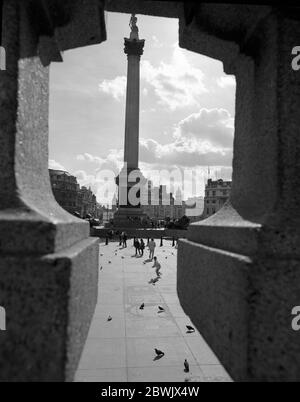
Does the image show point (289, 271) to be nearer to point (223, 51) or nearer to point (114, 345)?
point (114, 345)

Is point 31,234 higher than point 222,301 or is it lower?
higher

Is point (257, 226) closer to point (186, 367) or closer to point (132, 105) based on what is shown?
point (186, 367)

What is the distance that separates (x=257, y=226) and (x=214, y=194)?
10123 centimetres

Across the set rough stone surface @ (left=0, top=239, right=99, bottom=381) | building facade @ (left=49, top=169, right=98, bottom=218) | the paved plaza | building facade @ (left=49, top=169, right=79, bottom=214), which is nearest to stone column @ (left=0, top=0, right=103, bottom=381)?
rough stone surface @ (left=0, top=239, right=99, bottom=381)

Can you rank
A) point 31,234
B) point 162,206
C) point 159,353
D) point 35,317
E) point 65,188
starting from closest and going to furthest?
point 35,317 < point 31,234 < point 159,353 < point 65,188 < point 162,206

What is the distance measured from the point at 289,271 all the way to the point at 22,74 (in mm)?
3099

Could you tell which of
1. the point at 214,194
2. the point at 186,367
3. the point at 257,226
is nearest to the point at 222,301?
the point at 186,367

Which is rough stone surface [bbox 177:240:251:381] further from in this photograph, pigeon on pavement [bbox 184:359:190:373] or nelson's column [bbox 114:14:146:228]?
nelson's column [bbox 114:14:146:228]

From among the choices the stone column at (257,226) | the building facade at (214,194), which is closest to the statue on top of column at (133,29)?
the stone column at (257,226)

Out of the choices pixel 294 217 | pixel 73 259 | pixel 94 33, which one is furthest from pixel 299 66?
pixel 73 259

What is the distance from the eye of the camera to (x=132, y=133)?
38.5 metres

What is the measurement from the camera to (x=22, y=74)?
2977 mm

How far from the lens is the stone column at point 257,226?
2.42 meters

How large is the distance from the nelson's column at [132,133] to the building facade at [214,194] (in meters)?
64.9
